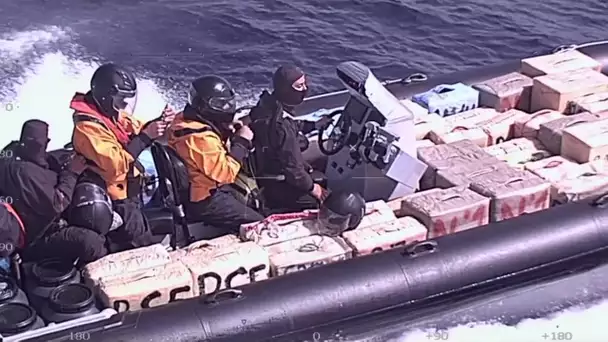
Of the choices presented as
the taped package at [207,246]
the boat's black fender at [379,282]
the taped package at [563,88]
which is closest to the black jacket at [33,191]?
the taped package at [207,246]

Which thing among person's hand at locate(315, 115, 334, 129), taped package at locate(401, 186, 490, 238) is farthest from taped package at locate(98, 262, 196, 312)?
person's hand at locate(315, 115, 334, 129)

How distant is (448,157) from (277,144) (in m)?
1.02

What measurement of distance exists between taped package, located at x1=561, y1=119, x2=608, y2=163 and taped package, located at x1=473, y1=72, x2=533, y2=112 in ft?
2.17

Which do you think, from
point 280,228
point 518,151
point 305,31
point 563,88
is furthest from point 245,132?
point 305,31

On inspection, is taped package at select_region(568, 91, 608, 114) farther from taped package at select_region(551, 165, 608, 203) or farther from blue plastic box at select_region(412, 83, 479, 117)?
taped package at select_region(551, 165, 608, 203)

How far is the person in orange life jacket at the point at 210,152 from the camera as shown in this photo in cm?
550

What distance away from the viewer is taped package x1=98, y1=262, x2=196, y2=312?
502cm

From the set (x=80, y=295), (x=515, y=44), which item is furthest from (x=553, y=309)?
(x=515, y=44)

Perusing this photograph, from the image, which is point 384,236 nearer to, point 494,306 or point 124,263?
point 494,306

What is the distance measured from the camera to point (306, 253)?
17.7 feet

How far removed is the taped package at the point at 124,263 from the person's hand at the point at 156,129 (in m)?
0.60

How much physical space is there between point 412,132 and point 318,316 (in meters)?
1.36

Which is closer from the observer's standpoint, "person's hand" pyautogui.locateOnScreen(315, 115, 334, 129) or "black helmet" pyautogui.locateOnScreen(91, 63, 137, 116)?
"black helmet" pyautogui.locateOnScreen(91, 63, 137, 116)

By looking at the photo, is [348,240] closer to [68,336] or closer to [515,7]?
[68,336]
